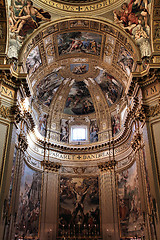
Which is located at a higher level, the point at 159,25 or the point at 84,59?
the point at 84,59

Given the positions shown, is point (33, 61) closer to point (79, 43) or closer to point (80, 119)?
point (79, 43)

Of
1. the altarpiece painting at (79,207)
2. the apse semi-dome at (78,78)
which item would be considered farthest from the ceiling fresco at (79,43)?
the altarpiece painting at (79,207)

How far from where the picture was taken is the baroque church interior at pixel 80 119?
14.2 metres

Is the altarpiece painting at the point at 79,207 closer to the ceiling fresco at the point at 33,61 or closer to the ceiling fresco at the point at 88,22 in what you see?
the ceiling fresco at the point at 33,61

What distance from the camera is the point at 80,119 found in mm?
25391

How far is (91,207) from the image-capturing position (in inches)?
823

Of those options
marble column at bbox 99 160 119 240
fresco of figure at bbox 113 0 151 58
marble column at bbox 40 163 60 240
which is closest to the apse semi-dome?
fresco of figure at bbox 113 0 151 58

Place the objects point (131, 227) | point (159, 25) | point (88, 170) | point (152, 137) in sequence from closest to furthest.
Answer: point (152, 137)
point (159, 25)
point (131, 227)
point (88, 170)

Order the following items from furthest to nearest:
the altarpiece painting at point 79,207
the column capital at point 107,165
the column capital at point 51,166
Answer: the column capital at point 51,166
the column capital at point 107,165
the altarpiece painting at point 79,207

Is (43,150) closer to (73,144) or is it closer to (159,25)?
(73,144)

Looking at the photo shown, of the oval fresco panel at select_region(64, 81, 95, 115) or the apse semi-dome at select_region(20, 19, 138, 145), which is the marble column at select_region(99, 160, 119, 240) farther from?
the oval fresco panel at select_region(64, 81, 95, 115)

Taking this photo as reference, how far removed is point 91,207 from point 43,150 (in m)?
6.40

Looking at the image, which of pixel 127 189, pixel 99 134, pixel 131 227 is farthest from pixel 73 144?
pixel 131 227

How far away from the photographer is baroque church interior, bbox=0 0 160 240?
14203mm
